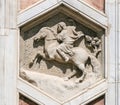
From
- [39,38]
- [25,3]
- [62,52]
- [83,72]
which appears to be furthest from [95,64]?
[25,3]

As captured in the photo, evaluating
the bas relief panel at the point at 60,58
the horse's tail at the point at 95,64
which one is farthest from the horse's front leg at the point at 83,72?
the horse's tail at the point at 95,64

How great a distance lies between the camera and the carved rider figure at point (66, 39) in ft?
23.0

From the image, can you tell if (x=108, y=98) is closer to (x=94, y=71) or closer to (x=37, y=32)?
(x=94, y=71)

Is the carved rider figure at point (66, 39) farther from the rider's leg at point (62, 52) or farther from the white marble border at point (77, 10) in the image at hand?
the white marble border at point (77, 10)

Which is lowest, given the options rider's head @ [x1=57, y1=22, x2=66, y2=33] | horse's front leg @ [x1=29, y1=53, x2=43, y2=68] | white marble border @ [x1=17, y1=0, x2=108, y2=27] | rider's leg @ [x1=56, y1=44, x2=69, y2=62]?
horse's front leg @ [x1=29, y1=53, x2=43, y2=68]

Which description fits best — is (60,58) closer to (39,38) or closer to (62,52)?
(62,52)

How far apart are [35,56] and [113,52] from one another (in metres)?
0.74

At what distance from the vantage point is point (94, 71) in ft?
23.1

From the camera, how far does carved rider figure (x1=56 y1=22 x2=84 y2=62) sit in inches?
276

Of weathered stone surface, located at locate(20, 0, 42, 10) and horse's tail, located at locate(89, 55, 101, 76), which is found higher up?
weathered stone surface, located at locate(20, 0, 42, 10)

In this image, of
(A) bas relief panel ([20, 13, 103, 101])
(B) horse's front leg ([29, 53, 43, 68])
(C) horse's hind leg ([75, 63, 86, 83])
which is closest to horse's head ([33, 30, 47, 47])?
(A) bas relief panel ([20, 13, 103, 101])

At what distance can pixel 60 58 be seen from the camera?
7.00 metres

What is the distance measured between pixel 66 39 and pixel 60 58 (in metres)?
0.19

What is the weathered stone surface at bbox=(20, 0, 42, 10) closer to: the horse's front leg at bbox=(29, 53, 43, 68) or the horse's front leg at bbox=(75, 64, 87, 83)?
the horse's front leg at bbox=(29, 53, 43, 68)
